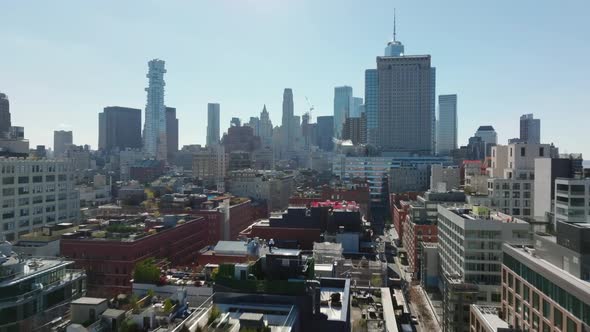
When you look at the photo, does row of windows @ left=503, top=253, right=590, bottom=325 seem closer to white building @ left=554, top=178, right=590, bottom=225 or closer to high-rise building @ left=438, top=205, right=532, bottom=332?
high-rise building @ left=438, top=205, right=532, bottom=332

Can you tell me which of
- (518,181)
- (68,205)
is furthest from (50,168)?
(518,181)

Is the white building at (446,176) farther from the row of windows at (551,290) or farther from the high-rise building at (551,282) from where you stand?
the high-rise building at (551,282)

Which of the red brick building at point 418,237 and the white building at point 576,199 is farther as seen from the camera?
the red brick building at point 418,237

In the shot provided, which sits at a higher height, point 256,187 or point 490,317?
point 256,187

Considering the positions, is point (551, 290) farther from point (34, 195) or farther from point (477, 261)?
point (34, 195)

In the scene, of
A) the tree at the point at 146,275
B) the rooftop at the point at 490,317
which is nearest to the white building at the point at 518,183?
the rooftop at the point at 490,317

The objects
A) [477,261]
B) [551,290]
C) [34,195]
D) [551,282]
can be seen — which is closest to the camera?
[551,282]

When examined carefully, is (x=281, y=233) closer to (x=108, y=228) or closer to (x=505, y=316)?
(x=108, y=228)

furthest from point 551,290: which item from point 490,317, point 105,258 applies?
point 105,258

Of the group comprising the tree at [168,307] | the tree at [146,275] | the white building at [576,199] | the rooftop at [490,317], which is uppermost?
the white building at [576,199]
